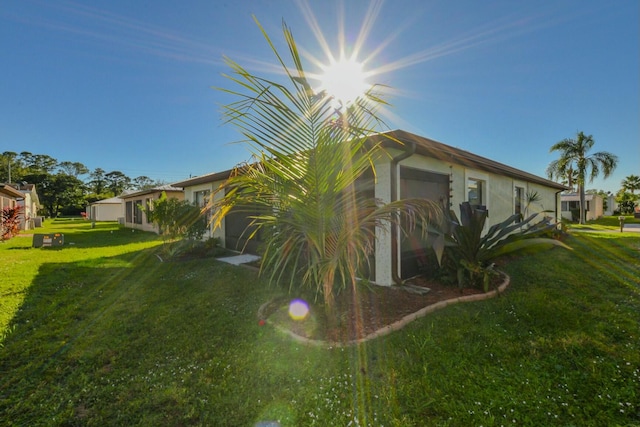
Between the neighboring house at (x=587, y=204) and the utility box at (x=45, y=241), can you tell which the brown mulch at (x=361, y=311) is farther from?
the neighboring house at (x=587, y=204)

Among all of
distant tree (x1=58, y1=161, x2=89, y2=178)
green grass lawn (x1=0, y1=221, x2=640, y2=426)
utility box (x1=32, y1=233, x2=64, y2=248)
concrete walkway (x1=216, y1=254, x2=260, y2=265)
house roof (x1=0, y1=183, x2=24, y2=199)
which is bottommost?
green grass lawn (x1=0, y1=221, x2=640, y2=426)

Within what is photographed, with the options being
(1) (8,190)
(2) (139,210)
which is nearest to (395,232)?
(1) (8,190)

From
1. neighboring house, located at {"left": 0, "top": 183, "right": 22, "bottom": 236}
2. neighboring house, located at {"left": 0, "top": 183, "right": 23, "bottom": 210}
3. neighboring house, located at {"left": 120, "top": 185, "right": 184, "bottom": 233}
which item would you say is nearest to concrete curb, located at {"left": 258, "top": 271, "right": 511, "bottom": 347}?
neighboring house, located at {"left": 120, "top": 185, "right": 184, "bottom": 233}

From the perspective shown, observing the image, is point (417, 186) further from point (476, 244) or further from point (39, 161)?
point (39, 161)

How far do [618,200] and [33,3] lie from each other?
175ft

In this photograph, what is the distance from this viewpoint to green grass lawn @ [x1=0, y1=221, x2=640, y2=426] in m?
2.09

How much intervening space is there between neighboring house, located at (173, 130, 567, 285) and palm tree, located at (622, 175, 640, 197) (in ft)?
148

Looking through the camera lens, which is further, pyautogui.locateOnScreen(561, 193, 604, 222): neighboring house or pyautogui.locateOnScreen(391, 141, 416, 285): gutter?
pyautogui.locateOnScreen(561, 193, 604, 222): neighboring house

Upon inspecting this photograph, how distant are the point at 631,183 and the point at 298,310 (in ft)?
183

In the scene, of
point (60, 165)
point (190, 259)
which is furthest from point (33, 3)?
point (60, 165)

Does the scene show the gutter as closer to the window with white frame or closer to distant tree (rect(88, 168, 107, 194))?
the window with white frame

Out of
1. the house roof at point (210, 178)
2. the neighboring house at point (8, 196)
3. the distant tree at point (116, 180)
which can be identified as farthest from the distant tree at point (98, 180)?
the house roof at point (210, 178)

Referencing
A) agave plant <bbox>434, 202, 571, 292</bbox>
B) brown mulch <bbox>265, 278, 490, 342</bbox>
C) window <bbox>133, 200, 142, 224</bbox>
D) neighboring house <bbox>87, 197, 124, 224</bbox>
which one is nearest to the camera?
brown mulch <bbox>265, 278, 490, 342</bbox>

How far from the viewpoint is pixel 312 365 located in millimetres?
2693
